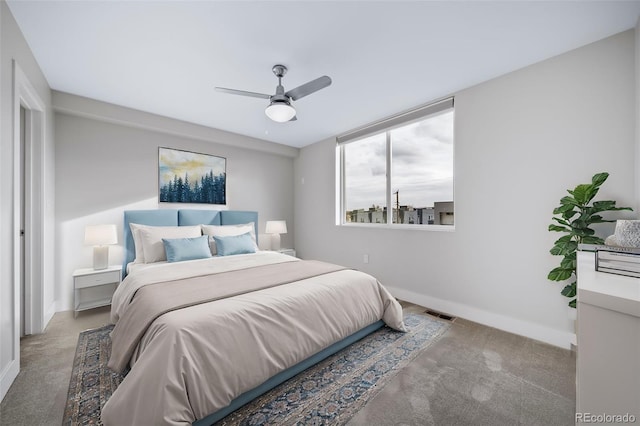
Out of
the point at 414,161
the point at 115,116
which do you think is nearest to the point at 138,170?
the point at 115,116

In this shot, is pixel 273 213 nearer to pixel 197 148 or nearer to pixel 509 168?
pixel 197 148

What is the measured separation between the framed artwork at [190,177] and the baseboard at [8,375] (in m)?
2.29

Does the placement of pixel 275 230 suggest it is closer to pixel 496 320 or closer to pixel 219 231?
pixel 219 231

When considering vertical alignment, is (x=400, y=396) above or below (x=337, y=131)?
below

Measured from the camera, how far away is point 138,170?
354cm

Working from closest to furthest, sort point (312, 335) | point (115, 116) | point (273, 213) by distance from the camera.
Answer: point (312, 335)
point (115, 116)
point (273, 213)

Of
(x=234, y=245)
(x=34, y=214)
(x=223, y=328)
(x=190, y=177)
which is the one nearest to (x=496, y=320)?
(x=223, y=328)

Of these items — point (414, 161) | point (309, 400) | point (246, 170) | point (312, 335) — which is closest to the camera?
point (309, 400)

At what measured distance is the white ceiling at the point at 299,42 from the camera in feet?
5.74

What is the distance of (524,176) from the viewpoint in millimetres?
2453

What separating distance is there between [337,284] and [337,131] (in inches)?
111

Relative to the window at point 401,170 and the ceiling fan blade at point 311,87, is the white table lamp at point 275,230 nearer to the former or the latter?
the window at point 401,170

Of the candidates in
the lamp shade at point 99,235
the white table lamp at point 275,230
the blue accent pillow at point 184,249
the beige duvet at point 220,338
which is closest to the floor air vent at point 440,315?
the beige duvet at point 220,338

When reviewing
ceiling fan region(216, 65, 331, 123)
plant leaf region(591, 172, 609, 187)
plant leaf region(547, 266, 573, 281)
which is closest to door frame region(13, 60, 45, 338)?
ceiling fan region(216, 65, 331, 123)
